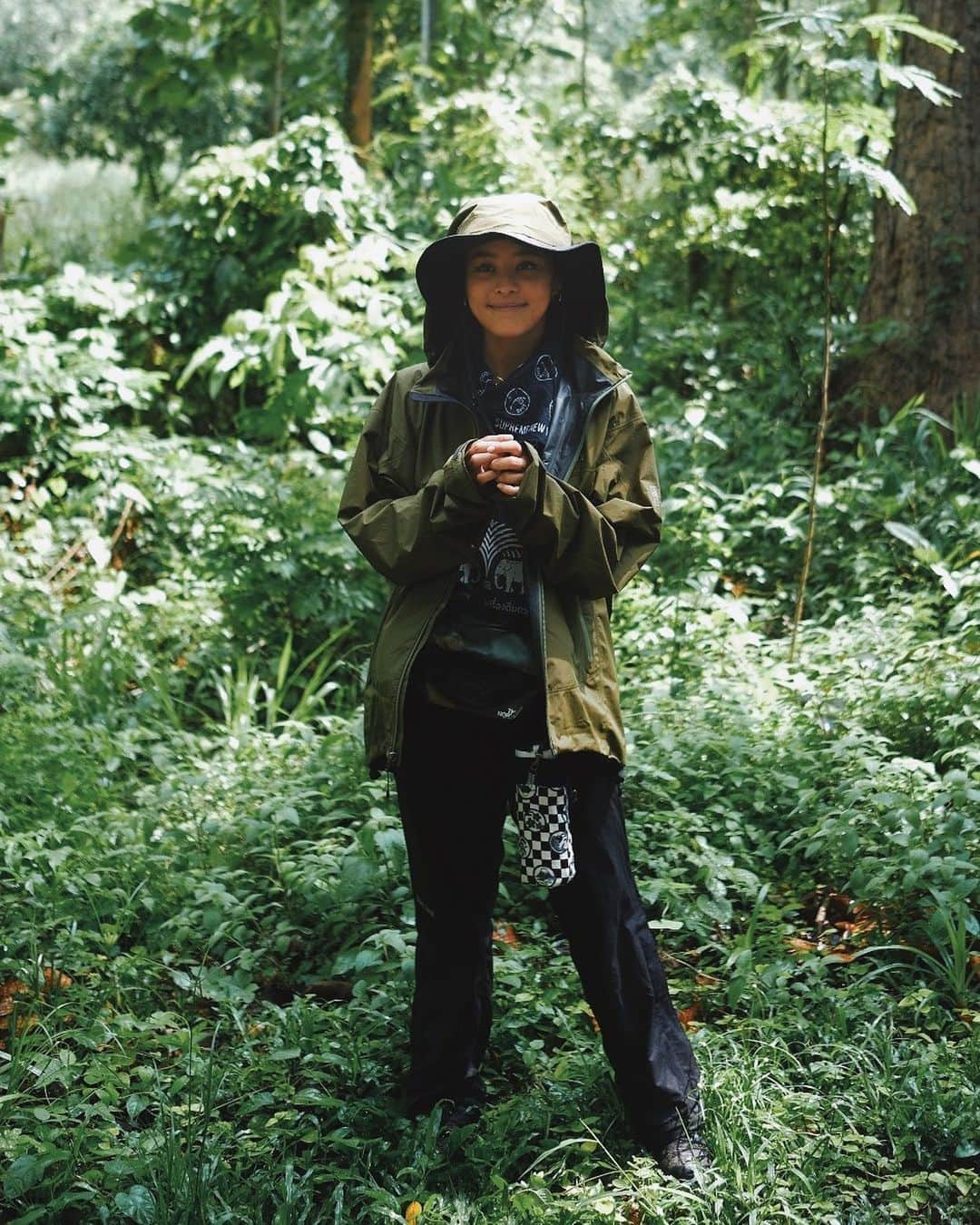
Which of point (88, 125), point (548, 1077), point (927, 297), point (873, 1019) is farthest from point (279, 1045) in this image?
point (88, 125)

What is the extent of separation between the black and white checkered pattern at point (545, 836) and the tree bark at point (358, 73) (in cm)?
711

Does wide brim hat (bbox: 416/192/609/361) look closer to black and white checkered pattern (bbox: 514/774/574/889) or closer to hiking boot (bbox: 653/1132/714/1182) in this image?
black and white checkered pattern (bbox: 514/774/574/889)

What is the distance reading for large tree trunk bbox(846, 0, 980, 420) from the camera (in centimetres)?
628

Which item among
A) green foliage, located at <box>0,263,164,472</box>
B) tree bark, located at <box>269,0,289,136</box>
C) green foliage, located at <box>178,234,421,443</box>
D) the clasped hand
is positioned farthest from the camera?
tree bark, located at <box>269,0,289,136</box>

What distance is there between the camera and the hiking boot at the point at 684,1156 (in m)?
2.63

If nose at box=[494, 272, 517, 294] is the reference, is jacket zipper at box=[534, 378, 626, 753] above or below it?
below

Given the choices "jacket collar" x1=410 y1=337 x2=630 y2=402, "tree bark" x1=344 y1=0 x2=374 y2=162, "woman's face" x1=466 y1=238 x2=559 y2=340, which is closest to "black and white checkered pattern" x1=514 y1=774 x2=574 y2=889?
"jacket collar" x1=410 y1=337 x2=630 y2=402

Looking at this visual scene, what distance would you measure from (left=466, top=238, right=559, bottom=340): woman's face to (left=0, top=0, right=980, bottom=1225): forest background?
67.8 inches

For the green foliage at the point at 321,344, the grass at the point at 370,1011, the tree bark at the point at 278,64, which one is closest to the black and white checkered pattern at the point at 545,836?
the grass at the point at 370,1011

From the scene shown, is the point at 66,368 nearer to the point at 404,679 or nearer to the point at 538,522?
the point at 404,679

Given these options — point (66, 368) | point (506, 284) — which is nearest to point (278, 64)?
point (66, 368)

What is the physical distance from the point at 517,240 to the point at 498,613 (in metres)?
0.77

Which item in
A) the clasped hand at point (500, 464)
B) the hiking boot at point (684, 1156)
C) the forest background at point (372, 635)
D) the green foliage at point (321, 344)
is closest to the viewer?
the clasped hand at point (500, 464)

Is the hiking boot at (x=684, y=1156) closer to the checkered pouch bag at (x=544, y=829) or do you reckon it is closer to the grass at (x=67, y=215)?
the checkered pouch bag at (x=544, y=829)
